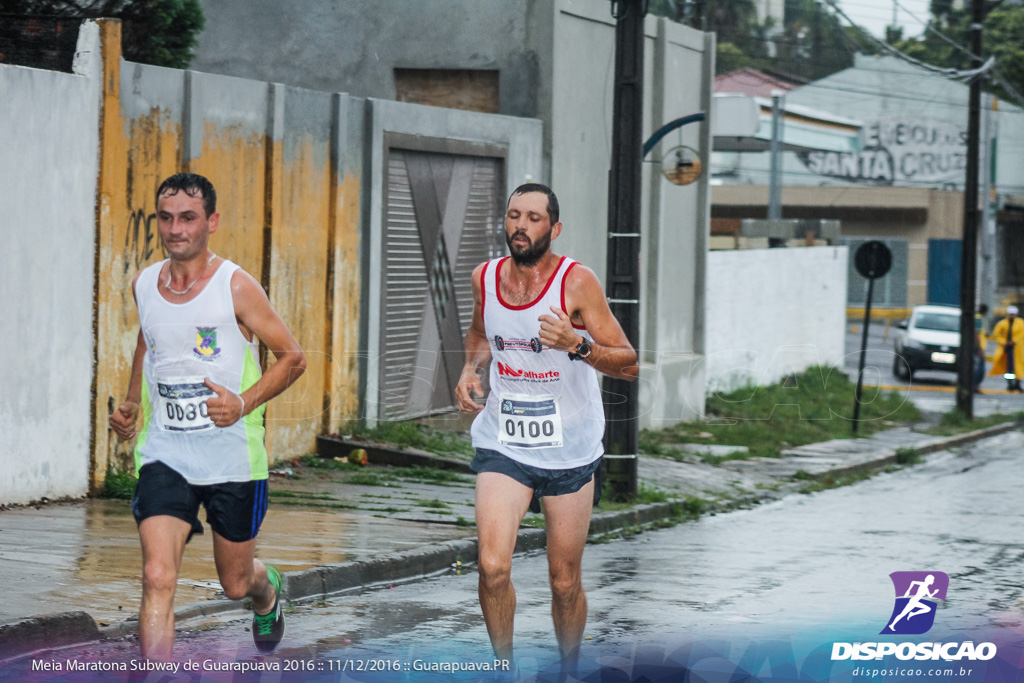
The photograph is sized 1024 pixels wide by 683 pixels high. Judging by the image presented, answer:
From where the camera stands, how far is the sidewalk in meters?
7.34

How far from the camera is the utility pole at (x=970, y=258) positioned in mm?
23172

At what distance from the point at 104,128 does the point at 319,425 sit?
3.92m

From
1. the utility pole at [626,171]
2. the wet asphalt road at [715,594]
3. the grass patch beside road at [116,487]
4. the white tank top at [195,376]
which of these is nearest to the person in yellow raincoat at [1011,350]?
the wet asphalt road at [715,594]

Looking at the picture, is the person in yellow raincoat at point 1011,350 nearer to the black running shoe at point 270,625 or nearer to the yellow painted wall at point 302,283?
the yellow painted wall at point 302,283

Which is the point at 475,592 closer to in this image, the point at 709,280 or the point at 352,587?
the point at 352,587

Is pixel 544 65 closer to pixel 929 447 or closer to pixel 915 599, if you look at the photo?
pixel 929 447

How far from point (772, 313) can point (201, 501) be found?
19.2 metres

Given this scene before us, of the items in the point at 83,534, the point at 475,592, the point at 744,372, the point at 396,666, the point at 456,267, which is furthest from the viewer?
the point at 744,372

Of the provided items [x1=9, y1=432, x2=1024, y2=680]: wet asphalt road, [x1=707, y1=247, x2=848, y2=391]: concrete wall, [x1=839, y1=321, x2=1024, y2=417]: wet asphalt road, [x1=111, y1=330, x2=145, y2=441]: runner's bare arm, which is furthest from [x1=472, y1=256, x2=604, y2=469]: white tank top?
[x1=839, y1=321, x2=1024, y2=417]: wet asphalt road

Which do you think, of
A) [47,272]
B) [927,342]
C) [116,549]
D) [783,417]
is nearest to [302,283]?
[47,272]

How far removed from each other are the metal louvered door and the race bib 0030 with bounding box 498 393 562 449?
8368mm

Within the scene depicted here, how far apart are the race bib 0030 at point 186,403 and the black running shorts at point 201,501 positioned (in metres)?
0.18

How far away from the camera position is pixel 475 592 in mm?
8812

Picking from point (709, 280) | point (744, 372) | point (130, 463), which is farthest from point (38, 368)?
point (744, 372)
